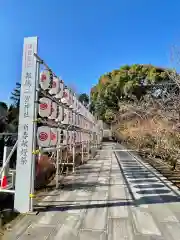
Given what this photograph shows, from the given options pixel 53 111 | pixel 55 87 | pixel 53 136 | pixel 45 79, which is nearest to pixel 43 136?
pixel 53 136

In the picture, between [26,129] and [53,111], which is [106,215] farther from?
[53,111]

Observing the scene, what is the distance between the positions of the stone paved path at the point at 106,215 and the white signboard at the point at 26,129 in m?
0.36

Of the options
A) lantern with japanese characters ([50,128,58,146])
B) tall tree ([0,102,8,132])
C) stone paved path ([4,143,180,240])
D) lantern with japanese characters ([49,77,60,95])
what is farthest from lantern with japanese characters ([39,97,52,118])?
tall tree ([0,102,8,132])

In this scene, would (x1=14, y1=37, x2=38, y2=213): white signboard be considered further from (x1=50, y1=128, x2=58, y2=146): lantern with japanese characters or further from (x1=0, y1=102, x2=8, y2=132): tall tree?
(x1=0, y1=102, x2=8, y2=132): tall tree

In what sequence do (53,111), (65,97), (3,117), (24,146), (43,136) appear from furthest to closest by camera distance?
(3,117)
(65,97)
(53,111)
(43,136)
(24,146)

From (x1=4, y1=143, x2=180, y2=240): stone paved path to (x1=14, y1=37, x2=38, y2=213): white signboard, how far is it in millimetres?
355

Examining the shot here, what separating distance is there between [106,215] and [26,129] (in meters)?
1.66

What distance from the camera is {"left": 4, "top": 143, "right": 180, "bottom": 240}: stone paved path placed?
7.68ft

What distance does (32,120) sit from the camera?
314 cm

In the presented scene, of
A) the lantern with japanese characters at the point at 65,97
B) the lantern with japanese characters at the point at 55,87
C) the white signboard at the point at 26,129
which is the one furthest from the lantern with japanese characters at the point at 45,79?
the lantern with japanese characters at the point at 65,97

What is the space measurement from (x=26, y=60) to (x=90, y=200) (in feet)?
8.18

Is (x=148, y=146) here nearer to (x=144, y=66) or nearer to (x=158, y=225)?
(x=158, y=225)

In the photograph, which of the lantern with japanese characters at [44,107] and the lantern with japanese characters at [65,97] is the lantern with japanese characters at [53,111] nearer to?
the lantern with japanese characters at [44,107]

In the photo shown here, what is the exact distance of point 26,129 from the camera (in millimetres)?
3143
